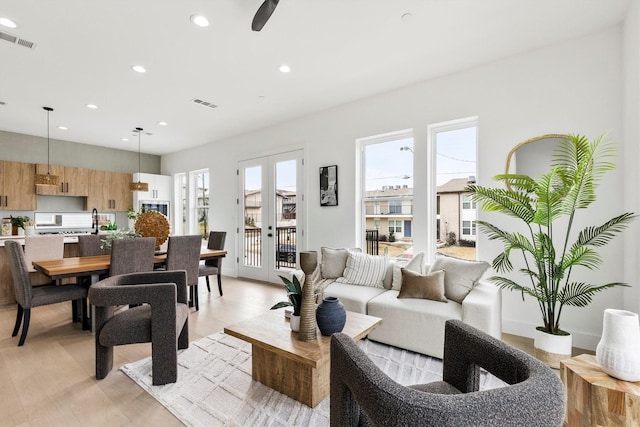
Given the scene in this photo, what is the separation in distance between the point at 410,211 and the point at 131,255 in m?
3.25

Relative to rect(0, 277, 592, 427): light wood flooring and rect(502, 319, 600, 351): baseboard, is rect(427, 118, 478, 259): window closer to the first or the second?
rect(502, 319, 600, 351): baseboard

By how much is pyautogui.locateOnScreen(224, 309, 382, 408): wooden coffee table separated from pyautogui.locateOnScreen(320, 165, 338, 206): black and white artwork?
2.49 m

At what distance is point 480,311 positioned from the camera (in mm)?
2447

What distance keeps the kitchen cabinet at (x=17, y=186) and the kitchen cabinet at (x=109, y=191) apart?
915mm

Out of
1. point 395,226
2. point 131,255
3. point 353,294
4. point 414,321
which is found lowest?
point 414,321

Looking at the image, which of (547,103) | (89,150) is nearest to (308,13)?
(547,103)

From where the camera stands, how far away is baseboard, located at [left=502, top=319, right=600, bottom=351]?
2.75 meters

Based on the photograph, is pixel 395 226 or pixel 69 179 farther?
pixel 69 179

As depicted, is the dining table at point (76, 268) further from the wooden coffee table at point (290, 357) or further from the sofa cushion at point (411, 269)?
the sofa cushion at point (411, 269)

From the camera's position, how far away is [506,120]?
318 cm

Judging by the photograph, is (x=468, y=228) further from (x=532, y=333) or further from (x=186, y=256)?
(x=186, y=256)

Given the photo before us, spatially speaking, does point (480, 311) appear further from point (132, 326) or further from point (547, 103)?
point (132, 326)

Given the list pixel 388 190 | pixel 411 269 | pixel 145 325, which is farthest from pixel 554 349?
pixel 145 325

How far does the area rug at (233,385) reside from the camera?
1830 millimetres
